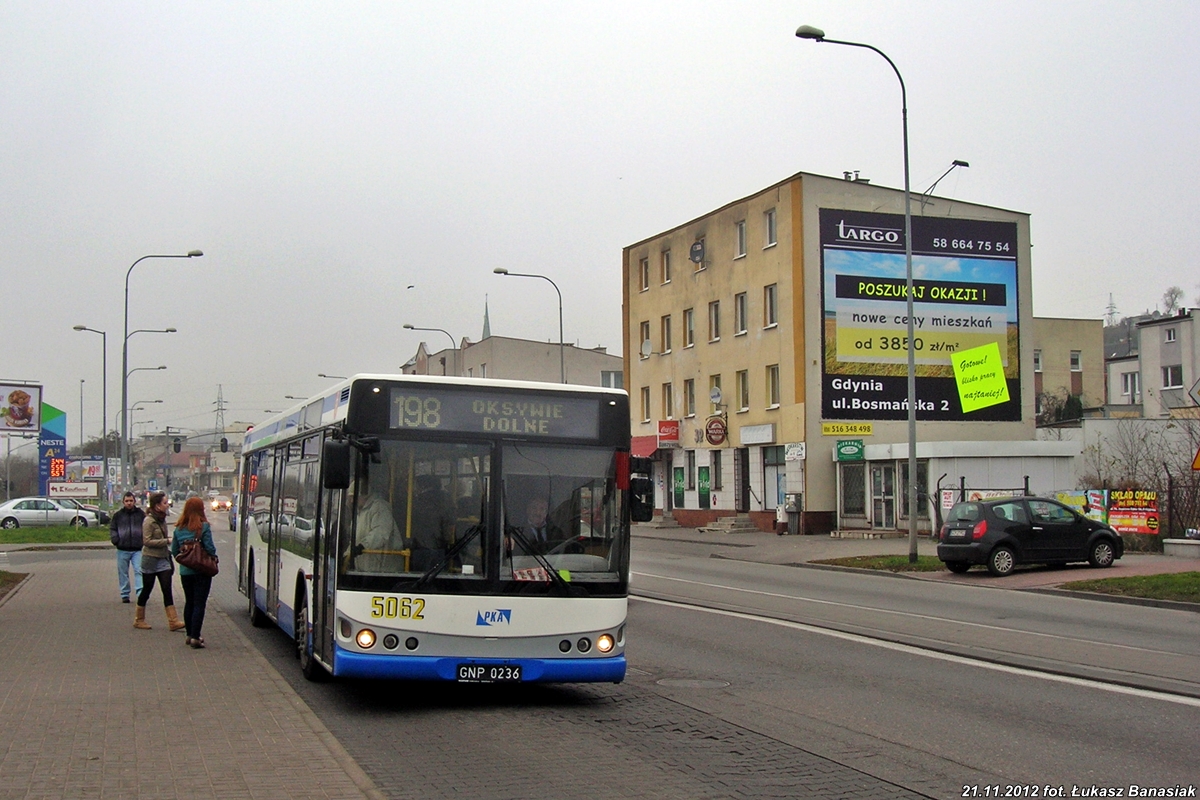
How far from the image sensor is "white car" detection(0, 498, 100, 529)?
53062 millimetres

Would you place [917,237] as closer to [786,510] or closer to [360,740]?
[786,510]

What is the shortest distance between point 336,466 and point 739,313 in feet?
130

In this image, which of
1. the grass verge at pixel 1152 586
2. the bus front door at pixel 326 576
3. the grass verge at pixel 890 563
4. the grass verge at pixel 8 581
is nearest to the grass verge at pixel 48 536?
the grass verge at pixel 8 581

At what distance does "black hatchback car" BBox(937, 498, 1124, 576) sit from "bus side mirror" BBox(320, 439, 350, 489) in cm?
1803

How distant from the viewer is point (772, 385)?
148 feet

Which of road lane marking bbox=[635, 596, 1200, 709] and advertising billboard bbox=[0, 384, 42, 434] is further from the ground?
advertising billboard bbox=[0, 384, 42, 434]

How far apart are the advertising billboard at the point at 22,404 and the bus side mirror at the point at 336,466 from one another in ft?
121

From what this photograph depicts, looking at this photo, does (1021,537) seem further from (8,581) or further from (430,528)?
(8,581)

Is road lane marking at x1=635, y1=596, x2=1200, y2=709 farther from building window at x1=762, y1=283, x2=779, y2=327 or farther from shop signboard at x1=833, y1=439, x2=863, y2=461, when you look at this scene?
building window at x1=762, y1=283, x2=779, y2=327

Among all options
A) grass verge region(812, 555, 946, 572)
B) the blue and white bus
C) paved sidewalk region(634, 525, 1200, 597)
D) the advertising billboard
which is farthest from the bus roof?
the advertising billboard

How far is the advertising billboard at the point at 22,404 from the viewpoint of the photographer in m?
42.8

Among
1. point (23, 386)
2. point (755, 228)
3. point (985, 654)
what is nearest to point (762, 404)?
point (755, 228)

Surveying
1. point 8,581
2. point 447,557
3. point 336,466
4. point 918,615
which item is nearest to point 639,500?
point 447,557

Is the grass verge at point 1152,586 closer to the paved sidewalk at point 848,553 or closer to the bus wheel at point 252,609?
the paved sidewalk at point 848,553
